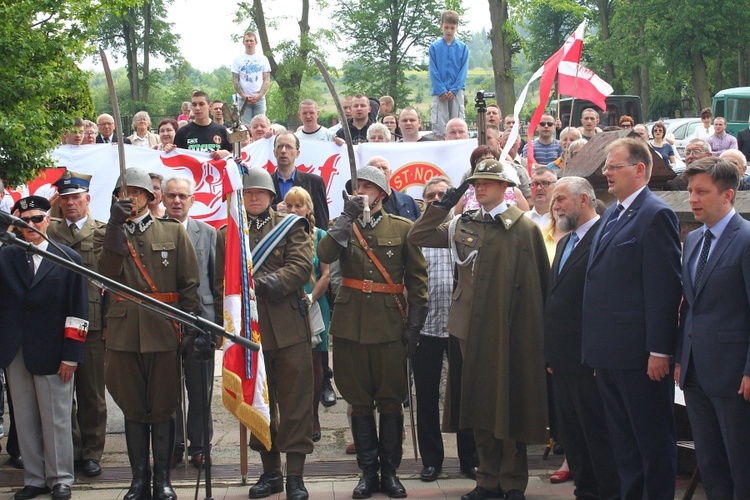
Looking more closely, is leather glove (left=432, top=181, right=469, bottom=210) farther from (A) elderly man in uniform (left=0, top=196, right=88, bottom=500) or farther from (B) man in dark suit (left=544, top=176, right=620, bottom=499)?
(A) elderly man in uniform (left=0, top=196, right=88, bottom=500)

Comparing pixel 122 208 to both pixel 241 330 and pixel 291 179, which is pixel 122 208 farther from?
pixel 291 179

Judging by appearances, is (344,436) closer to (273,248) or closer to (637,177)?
(273,248)

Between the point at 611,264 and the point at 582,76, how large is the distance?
6478mm

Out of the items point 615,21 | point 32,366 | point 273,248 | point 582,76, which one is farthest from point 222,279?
point 615,21

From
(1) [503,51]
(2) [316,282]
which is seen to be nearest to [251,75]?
(2) [316,282]

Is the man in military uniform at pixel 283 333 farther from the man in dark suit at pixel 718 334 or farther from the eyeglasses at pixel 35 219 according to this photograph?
the man in dark suit at pixel 718 334

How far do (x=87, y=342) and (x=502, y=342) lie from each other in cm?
319

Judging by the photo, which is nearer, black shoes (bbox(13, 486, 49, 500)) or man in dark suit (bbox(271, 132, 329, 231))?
black shoes (bbox(13, 486, 49, 500))

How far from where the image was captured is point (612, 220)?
5.65m

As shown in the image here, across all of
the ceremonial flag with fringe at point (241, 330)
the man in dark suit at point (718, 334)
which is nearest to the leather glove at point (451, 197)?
the ceremonial flag with fringe at point (241, 330)

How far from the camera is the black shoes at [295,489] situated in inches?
249

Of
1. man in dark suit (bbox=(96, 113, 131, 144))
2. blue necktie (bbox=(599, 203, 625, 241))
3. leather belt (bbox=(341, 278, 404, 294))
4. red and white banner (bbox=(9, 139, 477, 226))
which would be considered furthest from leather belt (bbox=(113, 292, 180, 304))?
man in dark suit (bbox=(96, 113, 131, 144))

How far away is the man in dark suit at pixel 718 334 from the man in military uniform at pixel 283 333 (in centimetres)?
249

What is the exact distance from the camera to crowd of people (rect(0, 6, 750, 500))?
5480 mm
